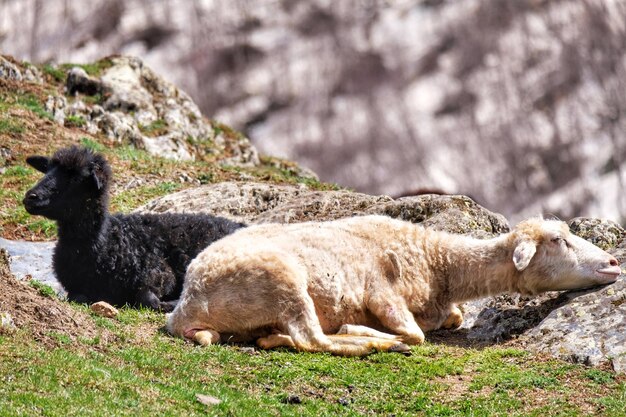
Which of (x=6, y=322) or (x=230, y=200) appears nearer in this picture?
(x=6, y=322)

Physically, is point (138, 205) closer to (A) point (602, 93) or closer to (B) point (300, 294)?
(B) point (300, 294)

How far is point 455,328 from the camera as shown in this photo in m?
13.2

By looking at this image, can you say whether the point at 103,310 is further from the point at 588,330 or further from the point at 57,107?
the point at 57,107

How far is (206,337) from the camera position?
37.0 feet

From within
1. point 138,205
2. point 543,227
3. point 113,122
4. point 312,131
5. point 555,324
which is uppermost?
point 113,122

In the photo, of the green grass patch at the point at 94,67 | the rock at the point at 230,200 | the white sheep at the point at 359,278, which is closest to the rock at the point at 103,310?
the white sheep at the point at 359,278

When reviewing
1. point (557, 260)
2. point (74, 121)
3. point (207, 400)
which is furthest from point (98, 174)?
point (74, 121)

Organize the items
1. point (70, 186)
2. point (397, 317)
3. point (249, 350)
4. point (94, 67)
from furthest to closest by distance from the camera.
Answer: point (94, 67) → point (70, 186) → point (397, 317) → point (249, 350)

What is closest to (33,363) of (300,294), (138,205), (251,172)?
(300,294)

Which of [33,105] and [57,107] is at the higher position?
[57,107]

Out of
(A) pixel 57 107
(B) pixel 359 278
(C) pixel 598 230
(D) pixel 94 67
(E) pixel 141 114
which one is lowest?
(B) pixel 359 278

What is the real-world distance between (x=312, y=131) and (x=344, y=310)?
229 centimetres

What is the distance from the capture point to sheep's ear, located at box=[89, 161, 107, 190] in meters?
14.3

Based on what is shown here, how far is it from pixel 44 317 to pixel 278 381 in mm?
2630
